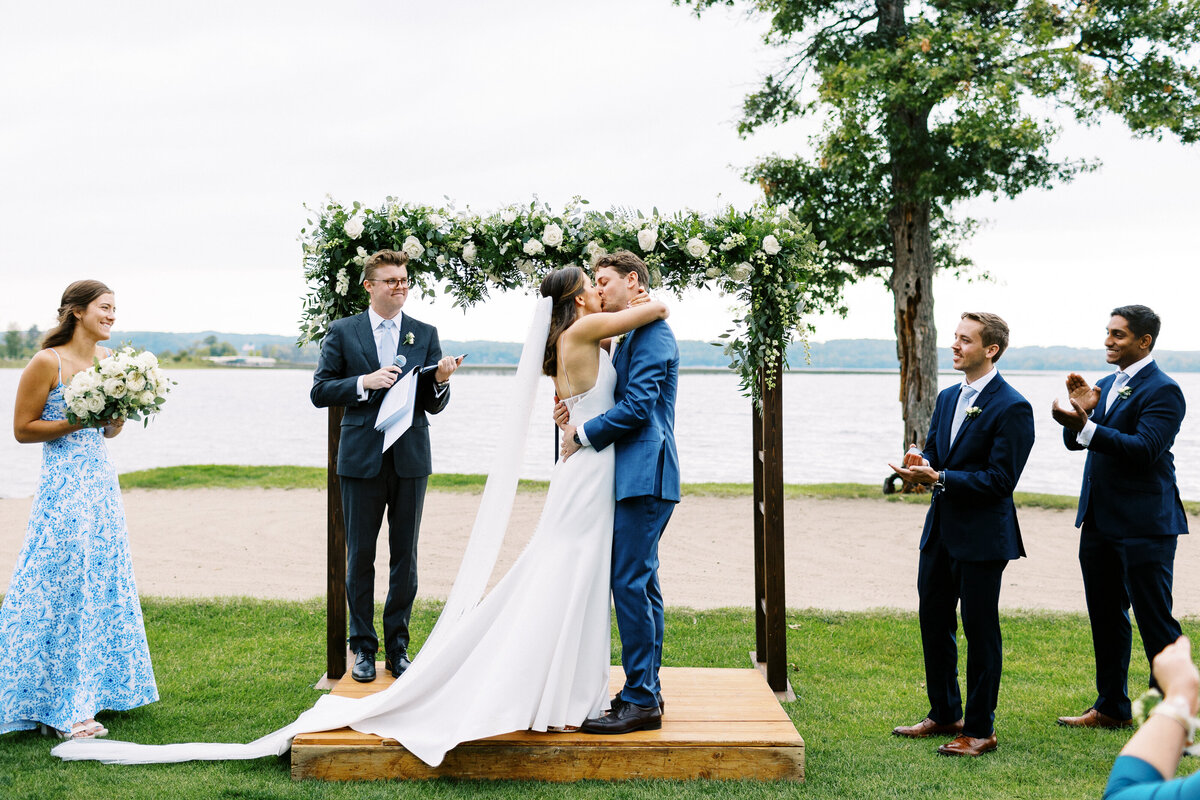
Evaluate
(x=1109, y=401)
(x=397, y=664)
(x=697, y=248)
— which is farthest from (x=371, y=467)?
(x=1109, y=401)

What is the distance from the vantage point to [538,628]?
4316 mm

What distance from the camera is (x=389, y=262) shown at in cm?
548

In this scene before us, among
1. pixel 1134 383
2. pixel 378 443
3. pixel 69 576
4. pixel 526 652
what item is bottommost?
pixel 526 652

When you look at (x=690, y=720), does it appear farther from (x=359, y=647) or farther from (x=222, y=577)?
(x=222, y=577)

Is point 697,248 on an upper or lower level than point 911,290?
lower

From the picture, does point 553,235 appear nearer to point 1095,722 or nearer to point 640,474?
point 640,474

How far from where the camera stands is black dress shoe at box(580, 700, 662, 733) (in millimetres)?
4438

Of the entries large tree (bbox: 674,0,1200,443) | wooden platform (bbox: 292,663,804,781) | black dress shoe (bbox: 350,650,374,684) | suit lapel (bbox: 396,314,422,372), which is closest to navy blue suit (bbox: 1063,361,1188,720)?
wooden platform (bbox: 292,663,804,781)

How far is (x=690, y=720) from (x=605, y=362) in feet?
5.91

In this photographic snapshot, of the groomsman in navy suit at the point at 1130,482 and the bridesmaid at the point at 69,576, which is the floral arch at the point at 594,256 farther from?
the groomsman in navy suit at the point at 1130,482

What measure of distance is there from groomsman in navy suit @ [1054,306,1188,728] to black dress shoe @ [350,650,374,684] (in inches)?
154

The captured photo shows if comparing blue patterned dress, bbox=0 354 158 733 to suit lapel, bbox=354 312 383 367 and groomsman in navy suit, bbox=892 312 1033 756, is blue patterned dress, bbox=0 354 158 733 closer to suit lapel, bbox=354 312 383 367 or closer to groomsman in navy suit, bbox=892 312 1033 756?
suit lapel, bbox=354 312 383 367

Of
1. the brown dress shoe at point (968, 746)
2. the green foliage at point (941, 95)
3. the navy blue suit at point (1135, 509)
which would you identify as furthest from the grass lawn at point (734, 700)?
the green foliage at point (941, 95)

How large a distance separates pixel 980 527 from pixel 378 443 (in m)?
3.22
